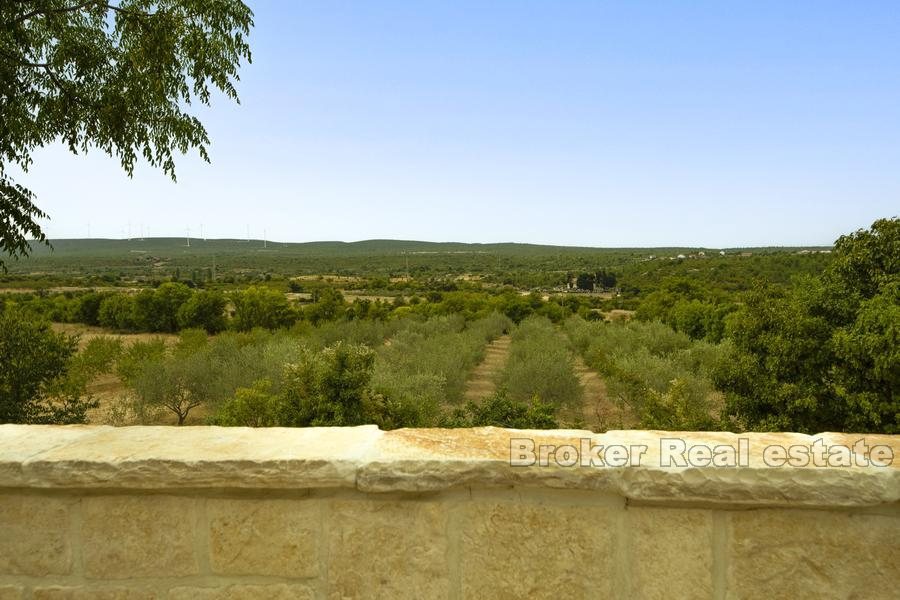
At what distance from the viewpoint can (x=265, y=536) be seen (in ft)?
4.75

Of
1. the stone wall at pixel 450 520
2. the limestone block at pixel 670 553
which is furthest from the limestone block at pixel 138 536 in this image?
the limestone block at pixel 670 553

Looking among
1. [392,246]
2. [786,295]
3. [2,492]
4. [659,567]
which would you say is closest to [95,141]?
[2,492]

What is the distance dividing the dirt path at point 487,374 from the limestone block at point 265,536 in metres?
16.0

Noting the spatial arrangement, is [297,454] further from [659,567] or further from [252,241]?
[252,241]

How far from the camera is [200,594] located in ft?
4.80

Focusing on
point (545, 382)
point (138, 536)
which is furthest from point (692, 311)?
point (138, 536)

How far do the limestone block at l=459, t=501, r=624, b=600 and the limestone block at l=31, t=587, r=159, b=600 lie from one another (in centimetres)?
84

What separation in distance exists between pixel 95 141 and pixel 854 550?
5401 millimetres

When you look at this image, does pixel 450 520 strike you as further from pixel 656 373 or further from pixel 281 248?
pixel 281 248

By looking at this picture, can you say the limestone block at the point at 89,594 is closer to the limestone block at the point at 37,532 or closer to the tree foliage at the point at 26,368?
the limestone block at the point at 37,532

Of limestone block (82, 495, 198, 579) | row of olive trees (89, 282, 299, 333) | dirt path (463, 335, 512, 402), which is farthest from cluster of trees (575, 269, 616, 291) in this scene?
limestone block (82, 495, 198, 579)

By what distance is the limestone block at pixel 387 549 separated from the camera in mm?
1414

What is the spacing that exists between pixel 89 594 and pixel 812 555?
1.81 m

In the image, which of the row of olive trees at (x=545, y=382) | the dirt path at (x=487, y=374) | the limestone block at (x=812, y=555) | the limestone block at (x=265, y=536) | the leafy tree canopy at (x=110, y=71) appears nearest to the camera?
the limestone block at (x=812, y=555)
